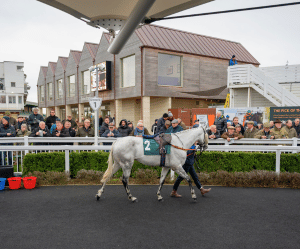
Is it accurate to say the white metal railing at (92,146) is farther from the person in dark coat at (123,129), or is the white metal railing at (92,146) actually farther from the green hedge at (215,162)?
the person in dark coat at (123,129)

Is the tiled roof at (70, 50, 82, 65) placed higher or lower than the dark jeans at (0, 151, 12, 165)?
higher

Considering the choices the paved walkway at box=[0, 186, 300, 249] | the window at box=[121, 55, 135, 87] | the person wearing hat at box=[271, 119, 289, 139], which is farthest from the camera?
the window at box=[121, 55, 135, 87]

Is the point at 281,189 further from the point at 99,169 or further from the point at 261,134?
the point at 99,169

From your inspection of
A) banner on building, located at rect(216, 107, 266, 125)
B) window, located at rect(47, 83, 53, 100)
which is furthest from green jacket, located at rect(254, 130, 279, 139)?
window, located at rect(47, 83, 53, 100)

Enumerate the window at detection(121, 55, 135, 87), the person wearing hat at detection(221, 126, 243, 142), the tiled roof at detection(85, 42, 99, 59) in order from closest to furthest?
the person wearing hat at detection(221, 126, 243, 142) → the window at detection(121, 55, 135, 87) → the tiled roof at detection(85, 42, 99, 59)

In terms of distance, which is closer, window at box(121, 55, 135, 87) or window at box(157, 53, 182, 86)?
window at box(157, 53, 182, 86)

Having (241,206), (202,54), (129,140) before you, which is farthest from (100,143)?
(202,54)

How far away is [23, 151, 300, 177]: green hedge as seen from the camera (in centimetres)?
786

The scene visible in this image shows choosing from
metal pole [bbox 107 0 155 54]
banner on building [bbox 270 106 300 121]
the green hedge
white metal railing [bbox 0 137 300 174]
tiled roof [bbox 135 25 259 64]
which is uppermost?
tiled roof [bbox 135 25 259 64]

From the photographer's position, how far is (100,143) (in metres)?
9.58

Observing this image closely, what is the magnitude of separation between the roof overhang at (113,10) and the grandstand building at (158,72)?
16.6 m

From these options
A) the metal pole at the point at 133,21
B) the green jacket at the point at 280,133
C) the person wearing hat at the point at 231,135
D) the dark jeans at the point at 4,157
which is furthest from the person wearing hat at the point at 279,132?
the dark jeans at the point at 4,157

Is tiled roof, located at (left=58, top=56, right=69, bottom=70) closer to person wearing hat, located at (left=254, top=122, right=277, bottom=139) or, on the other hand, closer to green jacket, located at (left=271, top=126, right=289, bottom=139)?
person wearing hat, located at (left=254, top=122, right=277, bottom=139)

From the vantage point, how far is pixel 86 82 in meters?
28.0
